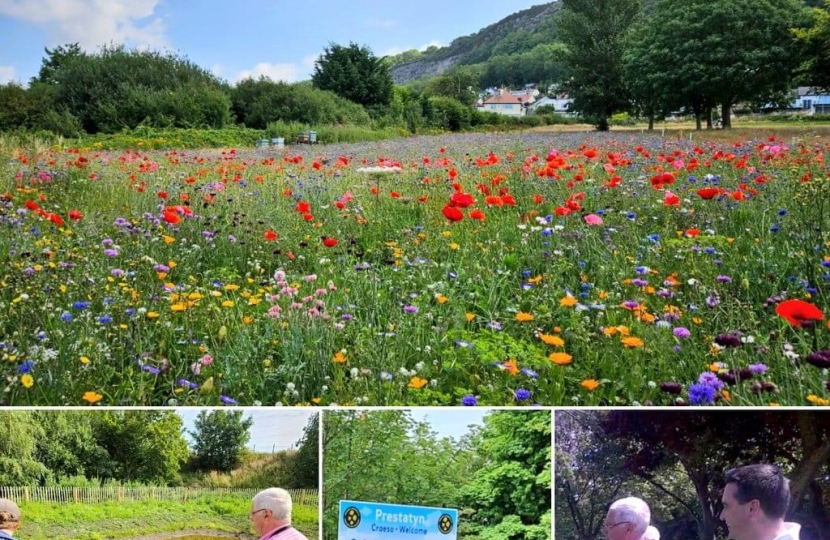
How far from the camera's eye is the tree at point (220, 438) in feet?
6.09

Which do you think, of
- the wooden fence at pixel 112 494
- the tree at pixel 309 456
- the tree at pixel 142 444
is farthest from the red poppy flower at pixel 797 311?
the tree at pixel 142 444

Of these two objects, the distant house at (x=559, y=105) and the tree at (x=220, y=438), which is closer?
the tree at (x=220, y=438)

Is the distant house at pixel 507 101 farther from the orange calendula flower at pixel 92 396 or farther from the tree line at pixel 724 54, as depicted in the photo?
the orange calendula flower at pixel 92 396

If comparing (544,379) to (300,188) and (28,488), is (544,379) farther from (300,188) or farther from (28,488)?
(300,188)

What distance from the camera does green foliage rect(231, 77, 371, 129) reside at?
19.6 metres

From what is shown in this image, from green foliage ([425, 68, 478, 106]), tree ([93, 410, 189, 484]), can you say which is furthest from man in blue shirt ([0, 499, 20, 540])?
green foliage ([425, 68, 478, 106])

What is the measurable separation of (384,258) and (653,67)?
2315 cm

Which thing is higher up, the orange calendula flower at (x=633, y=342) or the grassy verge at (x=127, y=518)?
the orange calendula flower at (x=633, y=342)

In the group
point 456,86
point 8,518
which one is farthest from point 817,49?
point 8,518

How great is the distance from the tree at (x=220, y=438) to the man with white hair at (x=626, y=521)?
3.32 ft

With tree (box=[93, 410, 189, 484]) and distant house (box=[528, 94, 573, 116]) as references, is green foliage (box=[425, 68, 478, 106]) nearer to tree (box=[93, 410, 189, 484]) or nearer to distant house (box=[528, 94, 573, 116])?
distant house (box=[528, 94, 573, 116])

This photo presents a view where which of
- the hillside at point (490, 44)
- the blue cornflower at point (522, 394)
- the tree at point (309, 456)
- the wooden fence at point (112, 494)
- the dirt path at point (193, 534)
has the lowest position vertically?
the dirt path at point (193, 534)

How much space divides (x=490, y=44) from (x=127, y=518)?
63438mm

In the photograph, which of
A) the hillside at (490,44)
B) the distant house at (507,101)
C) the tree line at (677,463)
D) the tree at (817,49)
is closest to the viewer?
the tree line at (677,463)
